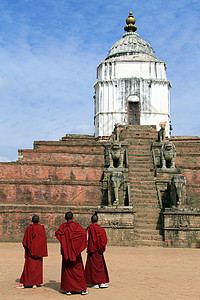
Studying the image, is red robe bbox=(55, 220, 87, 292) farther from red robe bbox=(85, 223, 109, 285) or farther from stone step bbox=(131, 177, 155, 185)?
stone step bbox=(131, 177, 155, 185)

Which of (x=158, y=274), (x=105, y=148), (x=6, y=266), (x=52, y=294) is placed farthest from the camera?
(x=105, y=148)

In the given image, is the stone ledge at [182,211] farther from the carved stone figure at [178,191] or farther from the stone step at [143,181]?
the stone step at [143,181]

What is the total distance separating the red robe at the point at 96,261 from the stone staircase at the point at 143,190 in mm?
7331

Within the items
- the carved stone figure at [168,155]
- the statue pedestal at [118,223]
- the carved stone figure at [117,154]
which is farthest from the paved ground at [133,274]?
the carved stone figure at [117,154]

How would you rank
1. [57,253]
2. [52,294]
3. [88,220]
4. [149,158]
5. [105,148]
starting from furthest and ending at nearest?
Answer: 1. [105,148]
2. [149,158]
3. [88,220]
4. [57,253]
5. [52,294]

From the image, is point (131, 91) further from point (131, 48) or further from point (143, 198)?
point (143, 198)

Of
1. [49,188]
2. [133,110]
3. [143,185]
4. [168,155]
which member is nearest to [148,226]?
[143,185]

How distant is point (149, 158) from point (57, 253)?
382 inches

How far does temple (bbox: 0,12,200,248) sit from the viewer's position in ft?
49.6

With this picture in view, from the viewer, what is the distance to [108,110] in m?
30.3

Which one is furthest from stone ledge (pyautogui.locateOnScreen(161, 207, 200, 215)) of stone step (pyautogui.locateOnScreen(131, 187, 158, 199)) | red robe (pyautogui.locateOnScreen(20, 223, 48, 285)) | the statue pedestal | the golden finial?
Result: the golden finial

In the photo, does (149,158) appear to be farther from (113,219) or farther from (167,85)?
(167,85)

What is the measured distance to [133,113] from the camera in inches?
1179

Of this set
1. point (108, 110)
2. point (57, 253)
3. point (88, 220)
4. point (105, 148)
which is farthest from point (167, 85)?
point (57, 253)
